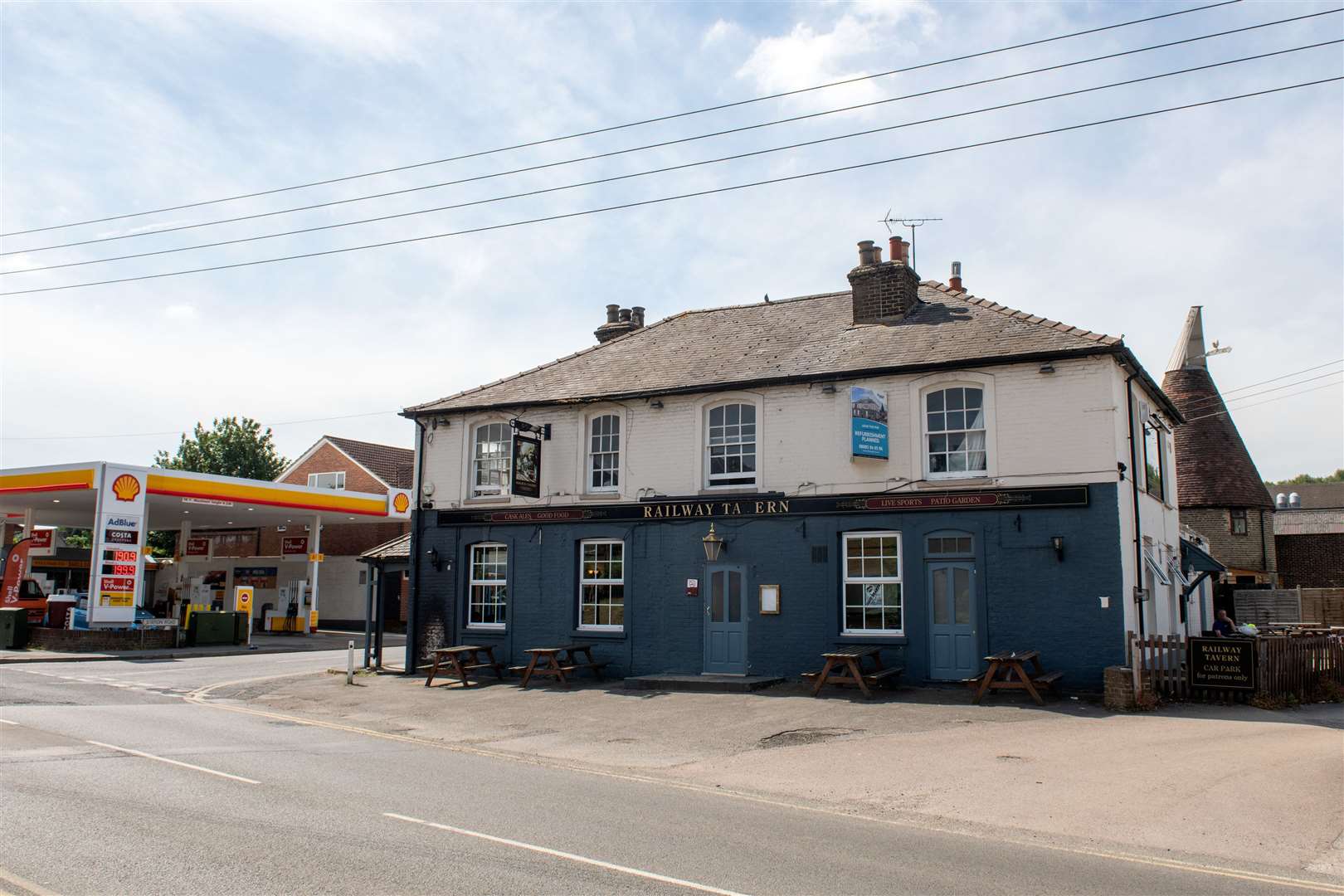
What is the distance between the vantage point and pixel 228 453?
67625 mm

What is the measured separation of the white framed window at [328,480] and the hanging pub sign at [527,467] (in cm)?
2793

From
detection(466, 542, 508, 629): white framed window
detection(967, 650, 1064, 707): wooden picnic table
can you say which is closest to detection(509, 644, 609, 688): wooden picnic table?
detection(466, 542, 508, 629): white framed window

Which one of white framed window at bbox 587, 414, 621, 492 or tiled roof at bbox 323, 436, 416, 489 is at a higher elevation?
tiled roof at bbox 323, 436, 416, 489

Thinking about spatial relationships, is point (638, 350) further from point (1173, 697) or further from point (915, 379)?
point (1173, 697)

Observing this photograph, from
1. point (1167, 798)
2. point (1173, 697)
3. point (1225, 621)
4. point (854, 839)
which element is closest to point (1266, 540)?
point (1225, 621)

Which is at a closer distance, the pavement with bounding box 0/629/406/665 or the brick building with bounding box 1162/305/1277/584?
the pavement with bounding box 0/629/406/665

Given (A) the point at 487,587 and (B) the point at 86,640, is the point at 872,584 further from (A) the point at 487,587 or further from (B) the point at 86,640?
(B) the point at 86,640

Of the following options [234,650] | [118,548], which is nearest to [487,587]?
[234,650]

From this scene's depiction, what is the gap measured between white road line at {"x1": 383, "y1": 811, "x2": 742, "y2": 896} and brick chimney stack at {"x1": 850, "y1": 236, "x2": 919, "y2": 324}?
602 inches

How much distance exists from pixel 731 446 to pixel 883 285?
485 cm

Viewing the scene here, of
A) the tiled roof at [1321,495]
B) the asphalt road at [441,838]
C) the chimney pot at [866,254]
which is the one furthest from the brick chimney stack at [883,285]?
the tiled roof at [1321,495]

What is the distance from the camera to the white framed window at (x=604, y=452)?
21281 mm

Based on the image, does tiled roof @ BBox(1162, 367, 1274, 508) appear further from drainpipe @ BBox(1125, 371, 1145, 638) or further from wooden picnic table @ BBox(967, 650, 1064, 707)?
wooden picnic table @ BBox(967, 650, 1064, 707)

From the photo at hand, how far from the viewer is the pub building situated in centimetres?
1678
